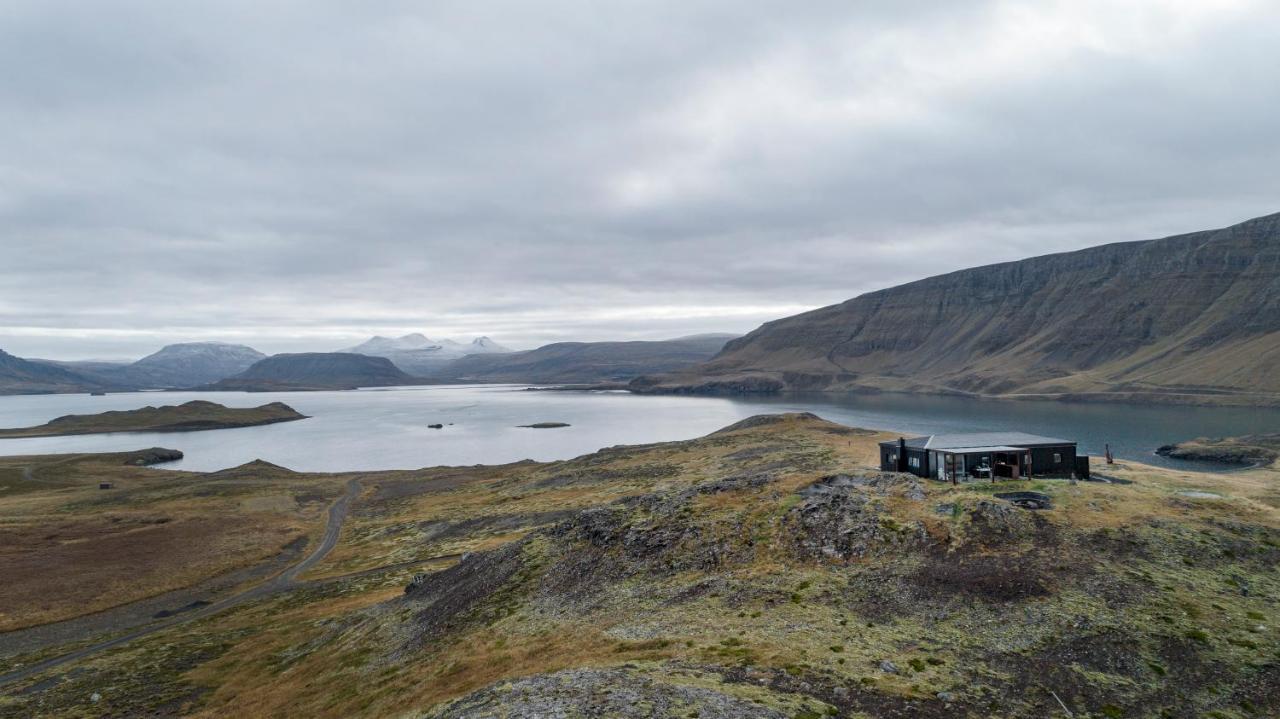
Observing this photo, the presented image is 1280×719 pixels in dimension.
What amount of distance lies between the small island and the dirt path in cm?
13337

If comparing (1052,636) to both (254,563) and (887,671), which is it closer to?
(887,671)

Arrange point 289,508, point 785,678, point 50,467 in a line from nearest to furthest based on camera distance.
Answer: point 785,678 < point 289,508 < point 50,467

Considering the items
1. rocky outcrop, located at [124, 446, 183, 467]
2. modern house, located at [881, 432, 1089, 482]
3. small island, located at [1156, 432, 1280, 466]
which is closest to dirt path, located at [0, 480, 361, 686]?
modern house, located at [881, 432, 1089, 482]

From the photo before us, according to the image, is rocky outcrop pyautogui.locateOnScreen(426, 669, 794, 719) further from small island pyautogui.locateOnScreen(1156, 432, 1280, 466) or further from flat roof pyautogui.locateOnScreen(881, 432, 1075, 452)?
small island pyautogui.locateOnScreen(1156, 432, 1280, 466)

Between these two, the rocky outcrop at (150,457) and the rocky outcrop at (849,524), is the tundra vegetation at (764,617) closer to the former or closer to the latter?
the rocky outcrop at (849,524)

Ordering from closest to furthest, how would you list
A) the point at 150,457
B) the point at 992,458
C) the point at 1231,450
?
the point at 992,458
the point at 1231,450
the point at 150,457

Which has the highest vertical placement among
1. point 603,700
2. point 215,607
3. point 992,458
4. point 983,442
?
point 983,442

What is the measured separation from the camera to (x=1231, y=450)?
106m

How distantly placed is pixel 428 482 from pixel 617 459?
34639 mm

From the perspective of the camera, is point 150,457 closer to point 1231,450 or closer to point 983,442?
point 983,442

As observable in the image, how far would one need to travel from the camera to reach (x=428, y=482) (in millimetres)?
113625

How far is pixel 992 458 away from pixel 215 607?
63450 millimetres

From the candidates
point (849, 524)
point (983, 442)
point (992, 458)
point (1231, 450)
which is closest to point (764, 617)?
point (849, 524)

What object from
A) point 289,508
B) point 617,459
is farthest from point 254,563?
point 617,459
